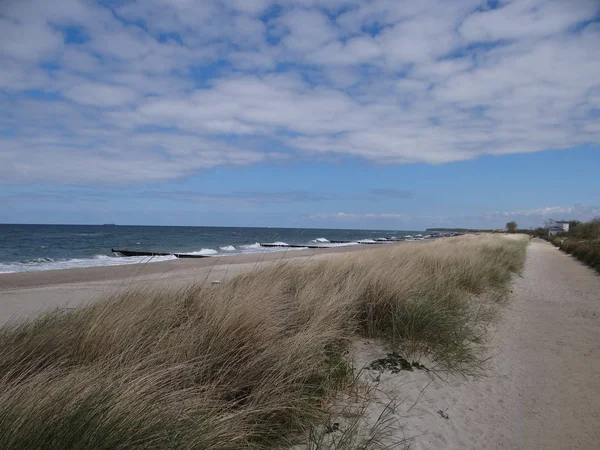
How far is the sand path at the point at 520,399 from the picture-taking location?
3.42 meters

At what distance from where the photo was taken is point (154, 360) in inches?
115

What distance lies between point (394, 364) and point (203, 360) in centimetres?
235

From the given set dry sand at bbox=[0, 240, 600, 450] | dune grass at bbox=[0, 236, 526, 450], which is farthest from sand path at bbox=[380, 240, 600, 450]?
dune grass at bbox=[0, 236, 526, 450]

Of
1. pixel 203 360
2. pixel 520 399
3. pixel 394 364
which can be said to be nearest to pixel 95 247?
pixel 394 364

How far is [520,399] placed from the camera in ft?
13.8

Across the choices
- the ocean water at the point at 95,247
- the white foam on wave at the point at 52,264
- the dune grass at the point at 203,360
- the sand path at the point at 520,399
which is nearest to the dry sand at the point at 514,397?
the sand path at the point at 520,399

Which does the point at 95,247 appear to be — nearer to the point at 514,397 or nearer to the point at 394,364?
the point at 394,364

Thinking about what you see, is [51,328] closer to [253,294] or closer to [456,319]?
[253,294]

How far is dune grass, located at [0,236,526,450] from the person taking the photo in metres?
2.15

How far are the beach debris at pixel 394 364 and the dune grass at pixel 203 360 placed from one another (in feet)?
0.92

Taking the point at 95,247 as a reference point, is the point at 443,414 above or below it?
below

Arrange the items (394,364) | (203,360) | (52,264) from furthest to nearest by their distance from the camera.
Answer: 1. (52,264)
2. (394,364)
3. (203,360)

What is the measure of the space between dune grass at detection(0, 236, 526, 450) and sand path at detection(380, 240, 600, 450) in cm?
53

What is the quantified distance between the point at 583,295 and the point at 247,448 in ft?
41.5
